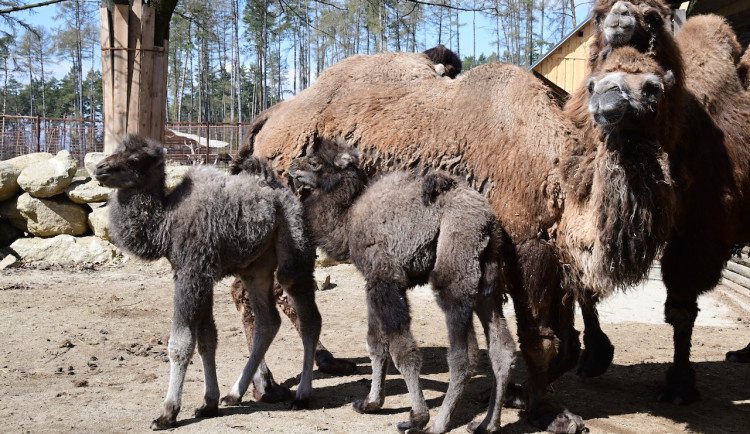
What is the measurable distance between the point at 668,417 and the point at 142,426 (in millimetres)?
3787

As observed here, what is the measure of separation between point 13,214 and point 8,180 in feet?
1.97

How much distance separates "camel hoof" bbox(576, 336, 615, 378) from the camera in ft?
19.6

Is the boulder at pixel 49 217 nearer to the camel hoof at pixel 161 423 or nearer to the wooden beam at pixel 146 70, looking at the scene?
the wooden beam at pixel 146 70

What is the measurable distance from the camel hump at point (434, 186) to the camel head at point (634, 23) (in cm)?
133

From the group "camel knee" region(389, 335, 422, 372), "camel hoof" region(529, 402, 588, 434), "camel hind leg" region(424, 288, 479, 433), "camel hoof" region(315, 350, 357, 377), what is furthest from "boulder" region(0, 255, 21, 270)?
"camel hoof" region(529, 402, 588, 434)

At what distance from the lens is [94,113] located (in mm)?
65750

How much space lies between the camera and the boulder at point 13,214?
11.3 metres

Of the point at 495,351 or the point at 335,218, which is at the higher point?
the point at 335,218

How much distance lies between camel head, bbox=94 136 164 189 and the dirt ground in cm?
159

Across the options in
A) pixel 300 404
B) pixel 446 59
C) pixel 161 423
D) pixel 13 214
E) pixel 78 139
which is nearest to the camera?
pixel 161 423

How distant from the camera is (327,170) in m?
4.93

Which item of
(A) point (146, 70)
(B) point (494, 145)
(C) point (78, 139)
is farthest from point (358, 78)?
(C) point (78, 139)

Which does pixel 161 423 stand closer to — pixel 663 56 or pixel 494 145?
pixel 494 145

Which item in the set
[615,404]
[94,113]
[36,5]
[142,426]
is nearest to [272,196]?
[142,426]
